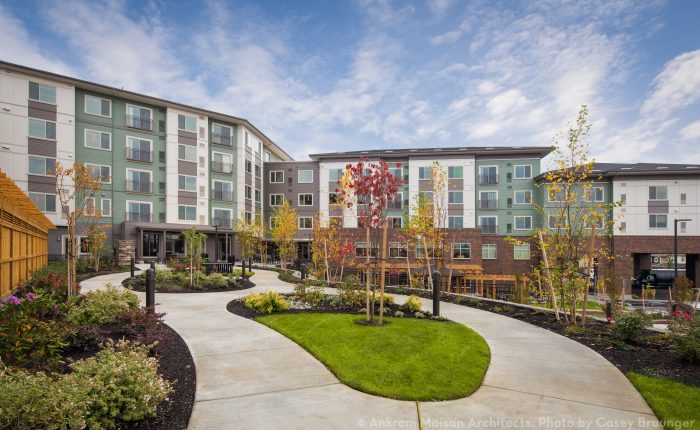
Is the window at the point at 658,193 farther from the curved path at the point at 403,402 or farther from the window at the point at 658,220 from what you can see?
the curved path at the point at 403,402

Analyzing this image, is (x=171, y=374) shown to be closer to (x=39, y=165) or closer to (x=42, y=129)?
(x=39, y=165)

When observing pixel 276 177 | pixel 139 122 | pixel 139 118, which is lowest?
pixel 276 177

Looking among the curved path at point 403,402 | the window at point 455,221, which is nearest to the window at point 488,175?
the window at point 455,221

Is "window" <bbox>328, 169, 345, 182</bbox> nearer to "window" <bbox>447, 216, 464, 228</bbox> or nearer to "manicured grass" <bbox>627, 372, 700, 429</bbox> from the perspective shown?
"window" <bbox>447, 216, 464, 228</bbox>

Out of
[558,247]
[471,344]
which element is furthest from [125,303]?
[558,247]

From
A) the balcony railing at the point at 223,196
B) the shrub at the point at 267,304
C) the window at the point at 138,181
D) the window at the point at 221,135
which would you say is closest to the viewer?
the shrub at the point at 267,304

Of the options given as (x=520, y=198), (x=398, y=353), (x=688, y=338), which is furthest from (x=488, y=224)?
(x=398, y=353)

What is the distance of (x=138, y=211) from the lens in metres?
35.4

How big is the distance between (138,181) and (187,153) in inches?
219

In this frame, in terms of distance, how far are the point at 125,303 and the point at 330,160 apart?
3390 centimetres

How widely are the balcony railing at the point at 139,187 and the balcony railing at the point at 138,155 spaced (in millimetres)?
2261

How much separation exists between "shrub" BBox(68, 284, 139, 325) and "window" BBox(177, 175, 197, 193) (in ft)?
102

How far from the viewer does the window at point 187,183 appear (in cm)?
3784

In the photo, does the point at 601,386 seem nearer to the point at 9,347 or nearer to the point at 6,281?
the point at 9,347
